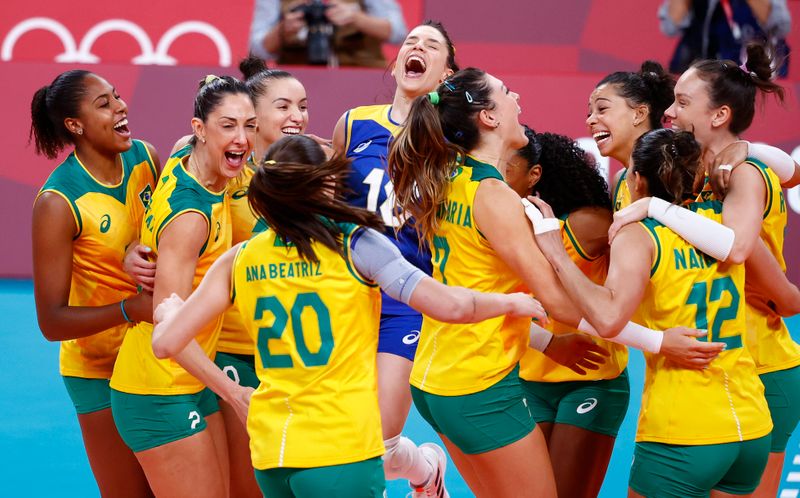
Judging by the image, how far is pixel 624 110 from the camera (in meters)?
4.73

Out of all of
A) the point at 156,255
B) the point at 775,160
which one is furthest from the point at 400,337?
the point at 775,160

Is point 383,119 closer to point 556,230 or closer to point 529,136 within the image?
point 529,136

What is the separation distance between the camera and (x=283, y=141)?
321cm

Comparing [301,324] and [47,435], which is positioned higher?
[301,324]

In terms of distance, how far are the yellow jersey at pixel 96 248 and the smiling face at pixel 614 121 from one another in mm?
2069

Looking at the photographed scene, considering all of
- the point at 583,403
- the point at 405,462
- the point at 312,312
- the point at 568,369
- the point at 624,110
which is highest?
the point at 624,110

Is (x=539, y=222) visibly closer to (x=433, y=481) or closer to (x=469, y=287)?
(x=469, y=287)

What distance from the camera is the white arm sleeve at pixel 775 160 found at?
4102 mm

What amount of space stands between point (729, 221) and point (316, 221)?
1.56 metres

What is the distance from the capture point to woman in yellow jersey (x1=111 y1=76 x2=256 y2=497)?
389cm

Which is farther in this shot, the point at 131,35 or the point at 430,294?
the point at 131,35

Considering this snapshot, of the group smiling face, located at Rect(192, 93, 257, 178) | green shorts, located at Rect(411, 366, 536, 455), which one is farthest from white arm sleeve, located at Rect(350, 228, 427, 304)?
smiling face, located at Rect(192, 93, 257, 178)

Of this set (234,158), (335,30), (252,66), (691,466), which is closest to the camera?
(691,466)

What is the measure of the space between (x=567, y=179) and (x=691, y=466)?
52.5 inches
